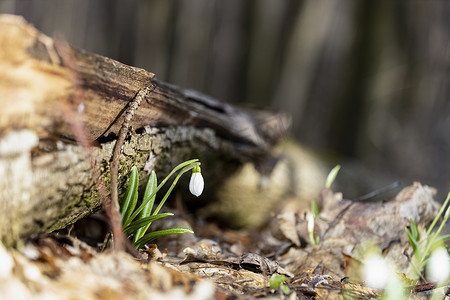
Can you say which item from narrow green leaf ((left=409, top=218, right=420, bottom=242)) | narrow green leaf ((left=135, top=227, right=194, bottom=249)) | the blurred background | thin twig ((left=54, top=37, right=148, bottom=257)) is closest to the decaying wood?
thin twig ((left=54, top=37, right=148, bottom=257))

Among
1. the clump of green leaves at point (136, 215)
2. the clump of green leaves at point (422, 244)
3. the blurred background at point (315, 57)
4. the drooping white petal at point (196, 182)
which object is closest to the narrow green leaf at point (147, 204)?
the clump of green leaves at point (136, 215)

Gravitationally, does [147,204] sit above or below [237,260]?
above

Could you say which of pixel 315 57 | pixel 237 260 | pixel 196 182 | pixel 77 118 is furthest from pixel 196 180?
pixel 315 57

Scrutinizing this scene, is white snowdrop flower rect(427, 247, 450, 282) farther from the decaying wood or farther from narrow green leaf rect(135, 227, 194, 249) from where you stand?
the decaying wood

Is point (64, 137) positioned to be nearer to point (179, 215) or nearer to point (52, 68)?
point (52, 68)

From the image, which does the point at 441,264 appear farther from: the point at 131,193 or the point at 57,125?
the point at 57,125

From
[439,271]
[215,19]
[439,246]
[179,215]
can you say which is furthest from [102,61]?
[215,19]
